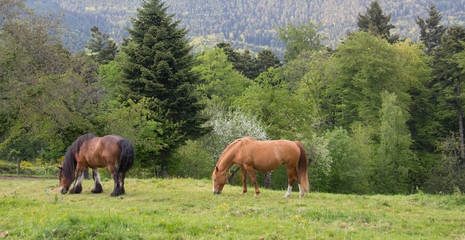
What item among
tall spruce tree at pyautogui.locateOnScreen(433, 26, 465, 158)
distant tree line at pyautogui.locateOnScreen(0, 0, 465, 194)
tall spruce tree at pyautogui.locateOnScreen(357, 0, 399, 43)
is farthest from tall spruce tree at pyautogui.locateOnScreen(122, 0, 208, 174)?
tall spruce tree at pyautogui.locateOnScreen(357, 0, 399, 43)

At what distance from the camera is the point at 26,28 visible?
45.9ft

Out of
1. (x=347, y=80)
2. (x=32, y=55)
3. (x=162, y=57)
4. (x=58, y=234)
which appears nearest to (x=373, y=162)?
(x=347, y=80)

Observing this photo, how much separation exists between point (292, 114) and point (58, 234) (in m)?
22.8

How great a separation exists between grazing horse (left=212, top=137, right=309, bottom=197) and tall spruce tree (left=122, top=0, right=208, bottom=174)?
1280 centimetres

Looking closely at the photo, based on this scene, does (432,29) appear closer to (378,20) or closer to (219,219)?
(378,20)

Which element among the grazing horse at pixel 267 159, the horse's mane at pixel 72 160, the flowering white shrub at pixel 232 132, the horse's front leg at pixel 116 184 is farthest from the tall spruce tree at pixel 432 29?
the horse's mane at pixel 72 160

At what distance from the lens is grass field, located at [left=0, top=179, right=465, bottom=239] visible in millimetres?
6141

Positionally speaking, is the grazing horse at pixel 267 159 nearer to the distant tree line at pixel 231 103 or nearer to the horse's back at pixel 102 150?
the horse's back at pixel 102 150

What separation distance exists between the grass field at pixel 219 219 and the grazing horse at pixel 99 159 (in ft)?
2.30

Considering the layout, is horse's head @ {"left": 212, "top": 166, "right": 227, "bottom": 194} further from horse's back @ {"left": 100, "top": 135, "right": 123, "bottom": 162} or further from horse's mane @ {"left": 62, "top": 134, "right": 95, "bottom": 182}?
horse's mane @ {"left": 62, "top": 134, "right": 95, "bottom": 182}

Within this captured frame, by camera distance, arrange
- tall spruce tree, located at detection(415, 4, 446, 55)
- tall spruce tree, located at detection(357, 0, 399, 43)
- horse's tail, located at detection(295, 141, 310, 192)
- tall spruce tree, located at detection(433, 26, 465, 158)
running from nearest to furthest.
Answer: horse's tail, located at detection(295, 141, 310, 192)
tall spruce tree, located at detection(433, 26, 465, 158)
tall spruce tree, located at detection(357, 0, 399, 43)
tall spruce tree, located at detection(415, 4, 446, 55)

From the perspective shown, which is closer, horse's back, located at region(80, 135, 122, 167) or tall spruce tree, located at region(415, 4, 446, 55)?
horse's back, located at region(80, 135, 122, 167)

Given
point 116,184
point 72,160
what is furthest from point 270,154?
point 72,160

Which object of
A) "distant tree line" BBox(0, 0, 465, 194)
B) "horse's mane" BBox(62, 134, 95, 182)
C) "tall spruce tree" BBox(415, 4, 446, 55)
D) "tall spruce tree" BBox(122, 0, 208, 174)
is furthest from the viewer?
"tall spruce tree" BBox(415, 4, 446, 55)
